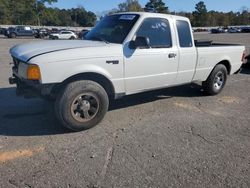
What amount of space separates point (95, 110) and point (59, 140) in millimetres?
834

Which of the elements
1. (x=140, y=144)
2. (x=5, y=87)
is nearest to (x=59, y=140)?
(x=140, y=144)

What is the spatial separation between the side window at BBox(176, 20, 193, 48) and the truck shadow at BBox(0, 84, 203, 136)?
4.59ft

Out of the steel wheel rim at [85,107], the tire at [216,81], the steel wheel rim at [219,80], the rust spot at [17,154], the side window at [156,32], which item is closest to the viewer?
the rust spot at [17,154]

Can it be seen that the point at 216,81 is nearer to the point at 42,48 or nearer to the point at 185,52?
the point at 185,52

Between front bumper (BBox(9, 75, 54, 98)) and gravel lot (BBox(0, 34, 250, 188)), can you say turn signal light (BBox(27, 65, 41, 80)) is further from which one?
gravel lot (BBox(0, 34, 250, 188))

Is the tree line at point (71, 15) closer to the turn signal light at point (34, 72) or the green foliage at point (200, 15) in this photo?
the green foliage at point (200, 15)

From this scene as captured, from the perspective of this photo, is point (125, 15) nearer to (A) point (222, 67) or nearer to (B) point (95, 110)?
(B) point (95, 110)

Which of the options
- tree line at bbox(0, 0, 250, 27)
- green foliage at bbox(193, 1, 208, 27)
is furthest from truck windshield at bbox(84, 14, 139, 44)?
green foliage at bbox(193, 1, 208, 27)

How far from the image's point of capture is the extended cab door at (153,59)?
5.63 metres

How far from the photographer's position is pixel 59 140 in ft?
15.7

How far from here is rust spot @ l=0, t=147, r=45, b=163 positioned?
13.7 ft

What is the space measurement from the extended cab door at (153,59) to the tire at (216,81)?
145 cm

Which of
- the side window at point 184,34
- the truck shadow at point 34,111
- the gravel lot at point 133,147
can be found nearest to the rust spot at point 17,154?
the gravel lot at point 133,147

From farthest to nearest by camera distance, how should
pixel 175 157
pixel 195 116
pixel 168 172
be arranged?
pixel 195 116 < pixel 175 157 < pixel 168 172
